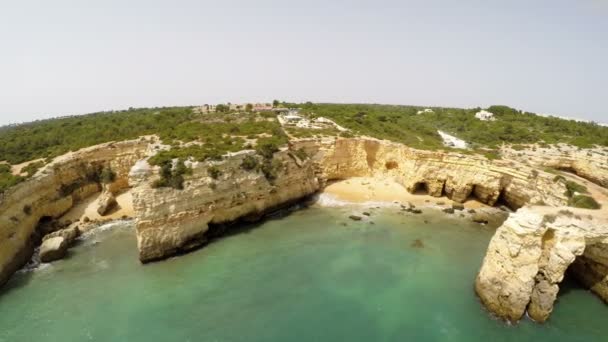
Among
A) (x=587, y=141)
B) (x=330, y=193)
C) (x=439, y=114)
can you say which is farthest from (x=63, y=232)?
(x=439, y=114)

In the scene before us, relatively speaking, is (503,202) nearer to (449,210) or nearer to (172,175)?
(449,210)

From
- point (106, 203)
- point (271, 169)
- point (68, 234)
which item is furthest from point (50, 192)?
point (271, 169)

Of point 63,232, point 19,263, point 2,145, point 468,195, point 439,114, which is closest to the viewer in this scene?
point 19,263

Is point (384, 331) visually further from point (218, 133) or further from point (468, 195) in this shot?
point (218, 133)

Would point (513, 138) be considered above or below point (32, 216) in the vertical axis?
above

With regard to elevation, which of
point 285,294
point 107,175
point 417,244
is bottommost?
point 285,294

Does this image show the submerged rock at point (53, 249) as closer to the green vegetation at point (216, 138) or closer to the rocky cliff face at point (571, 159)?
the green vegetation at point (216, 138)

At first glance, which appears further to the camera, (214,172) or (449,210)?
(449,210)
